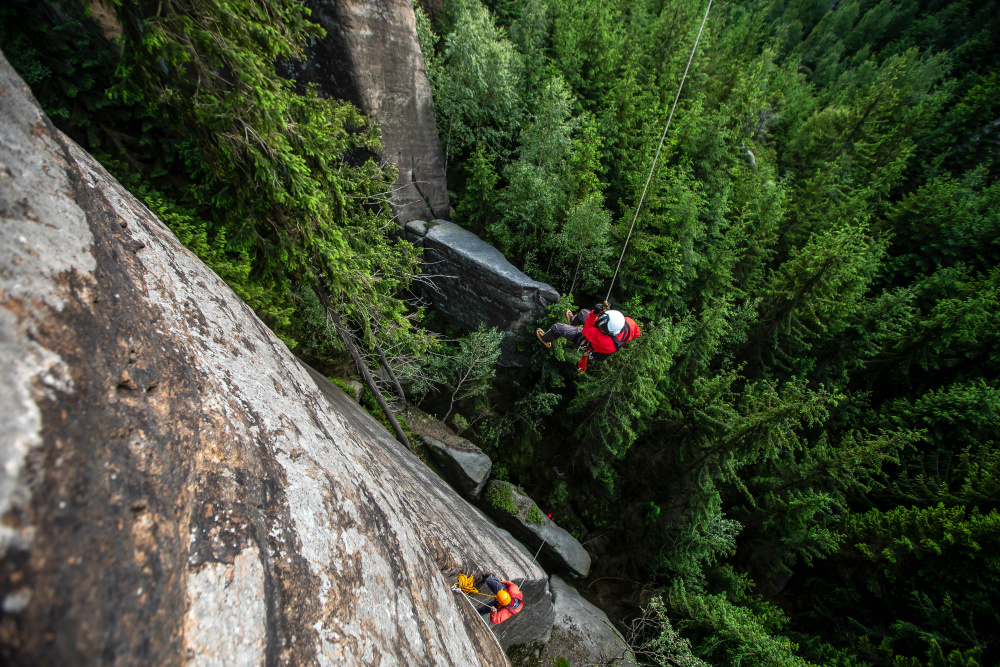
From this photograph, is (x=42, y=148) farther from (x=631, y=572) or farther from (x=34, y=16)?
(x=631, y=572)

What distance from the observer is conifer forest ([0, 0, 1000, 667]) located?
6.96 meters

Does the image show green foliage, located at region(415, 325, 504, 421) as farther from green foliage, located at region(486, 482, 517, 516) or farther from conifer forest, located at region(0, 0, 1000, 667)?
green foliage, located at region(486, 482, 517, 516)

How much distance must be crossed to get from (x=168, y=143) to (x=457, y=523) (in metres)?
9.32

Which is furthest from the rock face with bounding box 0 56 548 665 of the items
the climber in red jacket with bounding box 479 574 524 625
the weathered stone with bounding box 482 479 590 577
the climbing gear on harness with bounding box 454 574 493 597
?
the weathered stone with bounding box 482 479 590 577

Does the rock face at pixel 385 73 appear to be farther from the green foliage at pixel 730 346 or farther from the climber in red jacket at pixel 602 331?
the climber in red jacket at pixel 602 331

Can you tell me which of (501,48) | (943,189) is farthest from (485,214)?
(943,189)

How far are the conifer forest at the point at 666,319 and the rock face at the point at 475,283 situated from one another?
63 centimetres

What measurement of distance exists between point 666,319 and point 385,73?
402 inches

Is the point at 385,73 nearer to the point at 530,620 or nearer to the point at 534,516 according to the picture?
the point at 534,516

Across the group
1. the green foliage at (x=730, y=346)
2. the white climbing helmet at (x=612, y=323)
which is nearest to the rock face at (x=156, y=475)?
the white climbing helmet at (x=612, y=323)

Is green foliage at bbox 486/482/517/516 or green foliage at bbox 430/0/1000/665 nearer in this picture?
green foliage at bbox 430/0/1000/665

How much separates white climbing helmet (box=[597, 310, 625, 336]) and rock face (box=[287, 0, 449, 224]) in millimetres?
8080

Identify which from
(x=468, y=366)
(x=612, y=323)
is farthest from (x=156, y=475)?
(x=468, y=366)

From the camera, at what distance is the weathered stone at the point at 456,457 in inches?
428
